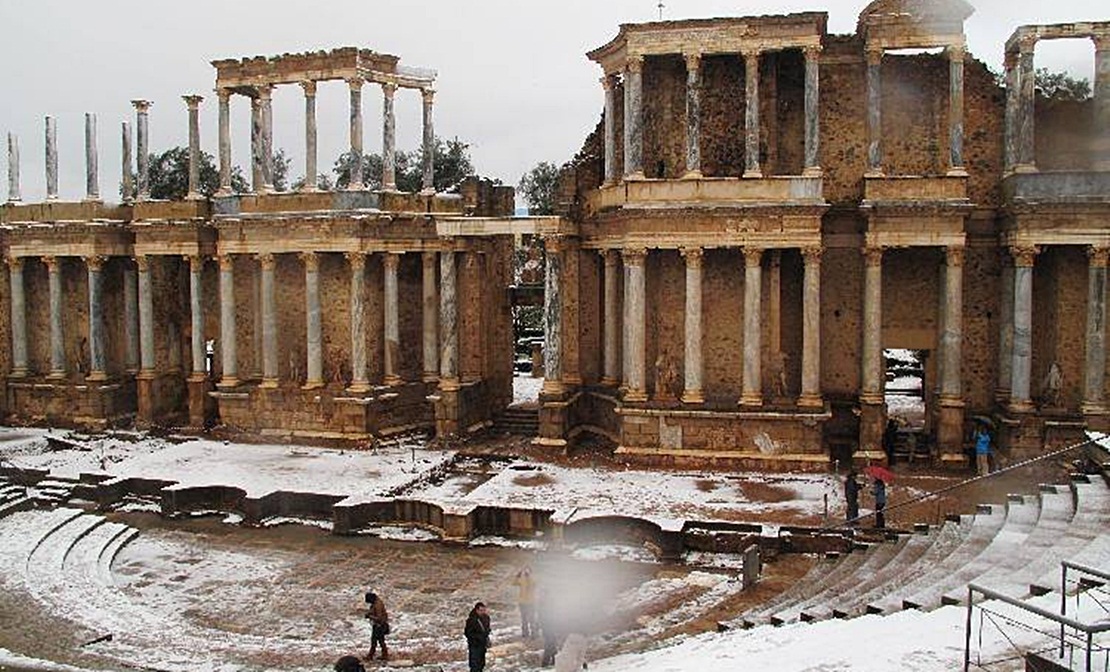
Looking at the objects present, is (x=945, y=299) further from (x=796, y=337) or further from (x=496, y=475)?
(x=496, y=475)

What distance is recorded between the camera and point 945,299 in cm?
2548

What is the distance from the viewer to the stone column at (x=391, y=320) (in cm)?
3045

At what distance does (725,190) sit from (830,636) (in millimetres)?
15671

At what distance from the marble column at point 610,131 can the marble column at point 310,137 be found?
8216 millimetres

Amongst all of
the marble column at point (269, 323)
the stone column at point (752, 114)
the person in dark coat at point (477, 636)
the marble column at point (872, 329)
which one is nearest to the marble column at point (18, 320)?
the marble column at point (269, 323)

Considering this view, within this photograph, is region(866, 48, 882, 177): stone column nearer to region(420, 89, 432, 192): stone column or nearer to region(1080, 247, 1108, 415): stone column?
region(1080, 247, 1108, 415): stone column

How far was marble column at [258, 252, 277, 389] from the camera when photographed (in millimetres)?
30564

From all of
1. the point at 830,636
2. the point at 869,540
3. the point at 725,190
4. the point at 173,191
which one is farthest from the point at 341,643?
the point at 173,191

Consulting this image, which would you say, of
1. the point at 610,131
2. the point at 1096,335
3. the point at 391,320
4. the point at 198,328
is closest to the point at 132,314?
the point at 198,328

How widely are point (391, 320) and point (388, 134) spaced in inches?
208

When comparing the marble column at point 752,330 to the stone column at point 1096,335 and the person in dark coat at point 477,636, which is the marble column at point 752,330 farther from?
the person in dark coat at point 477,636

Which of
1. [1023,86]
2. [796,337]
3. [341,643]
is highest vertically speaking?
[1023,86]

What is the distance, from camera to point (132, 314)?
33.5 meters

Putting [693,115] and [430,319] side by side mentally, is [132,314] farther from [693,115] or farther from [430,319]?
[693,115]
